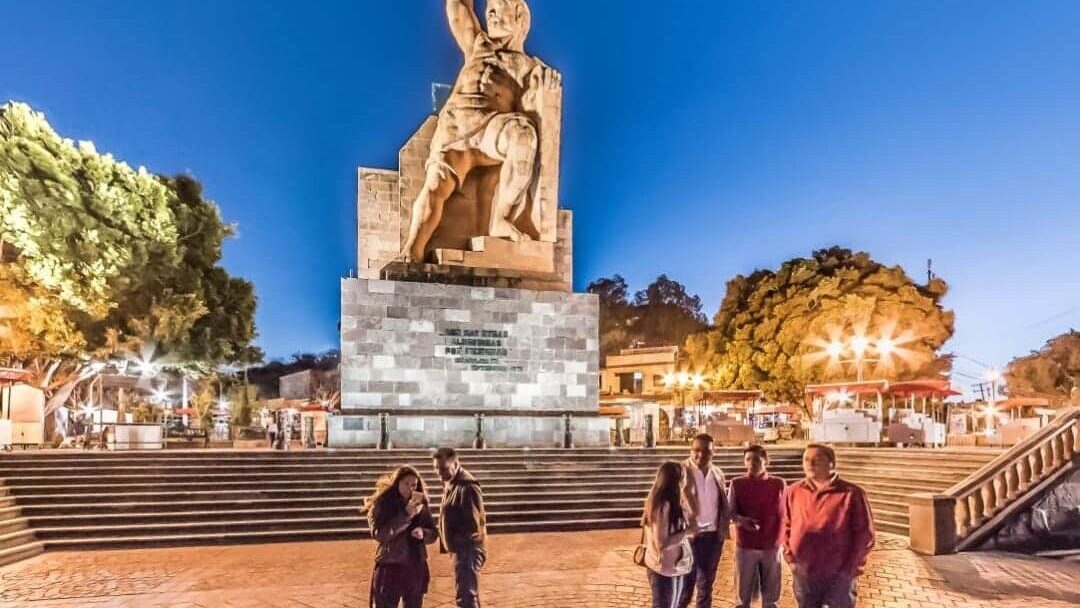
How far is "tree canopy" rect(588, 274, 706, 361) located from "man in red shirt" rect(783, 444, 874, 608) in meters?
55.0

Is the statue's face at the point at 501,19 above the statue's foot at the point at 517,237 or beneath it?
above

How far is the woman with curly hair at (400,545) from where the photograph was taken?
197 inches

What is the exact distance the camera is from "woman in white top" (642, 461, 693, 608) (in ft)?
17.0

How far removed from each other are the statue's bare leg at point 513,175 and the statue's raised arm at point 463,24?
2181 millimetres

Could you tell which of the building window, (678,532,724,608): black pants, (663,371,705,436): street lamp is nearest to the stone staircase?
(678,532,724,608): black pants

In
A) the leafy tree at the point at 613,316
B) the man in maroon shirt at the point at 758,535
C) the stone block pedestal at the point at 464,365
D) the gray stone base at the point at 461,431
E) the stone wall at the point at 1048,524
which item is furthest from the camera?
the leafy tree at the point at 613,316

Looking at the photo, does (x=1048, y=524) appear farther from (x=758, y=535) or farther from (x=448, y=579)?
(x=448, y=579)

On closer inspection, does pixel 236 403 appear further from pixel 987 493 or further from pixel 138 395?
pixel 138 395

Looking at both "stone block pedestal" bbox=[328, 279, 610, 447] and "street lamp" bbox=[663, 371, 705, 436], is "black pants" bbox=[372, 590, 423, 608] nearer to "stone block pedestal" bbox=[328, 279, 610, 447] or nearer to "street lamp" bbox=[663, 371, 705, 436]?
"stone block pedestal" bbox=[328, 279, 610, 447]

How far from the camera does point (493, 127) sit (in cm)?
1817

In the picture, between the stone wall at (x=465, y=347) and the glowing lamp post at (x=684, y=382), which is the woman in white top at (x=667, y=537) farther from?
the glowing lamp post at (x=684, y=382)

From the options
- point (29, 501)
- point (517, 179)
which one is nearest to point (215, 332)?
point (517, 179)

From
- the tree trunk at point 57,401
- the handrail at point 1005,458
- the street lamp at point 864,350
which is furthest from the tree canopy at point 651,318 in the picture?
the handrail at point 1005,458

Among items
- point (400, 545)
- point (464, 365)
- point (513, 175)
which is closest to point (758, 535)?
point (400, 545)
